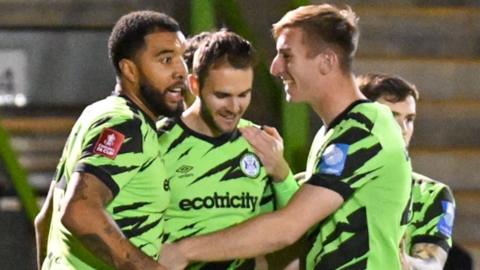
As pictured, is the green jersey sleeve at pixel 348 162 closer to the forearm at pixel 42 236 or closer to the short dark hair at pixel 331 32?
the short dark hair at pixel 331 32

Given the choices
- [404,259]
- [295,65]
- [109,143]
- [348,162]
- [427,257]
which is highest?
[295,65]

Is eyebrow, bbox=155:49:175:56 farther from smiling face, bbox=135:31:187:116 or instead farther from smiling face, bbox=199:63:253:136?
smiling face, bbox=199:63:253:136

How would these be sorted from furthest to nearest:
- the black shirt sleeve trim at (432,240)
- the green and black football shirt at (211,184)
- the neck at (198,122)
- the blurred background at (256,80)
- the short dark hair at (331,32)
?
the blurred background at (256,80) < the black shirt sleeve trim at (432,240) < the neck at (198,122) < the green and black football shirt at (211,184) < the short dark hair at (331,32)

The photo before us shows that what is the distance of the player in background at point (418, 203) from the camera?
5.89 metres

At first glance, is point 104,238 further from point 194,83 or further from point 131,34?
point 194,83

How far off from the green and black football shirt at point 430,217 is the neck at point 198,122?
1014 millimetres

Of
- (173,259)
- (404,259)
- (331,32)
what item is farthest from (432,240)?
(173,259)

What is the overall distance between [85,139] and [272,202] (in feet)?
2.74

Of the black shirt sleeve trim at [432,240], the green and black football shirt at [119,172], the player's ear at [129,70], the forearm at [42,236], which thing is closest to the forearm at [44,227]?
the forearm at [42,236]

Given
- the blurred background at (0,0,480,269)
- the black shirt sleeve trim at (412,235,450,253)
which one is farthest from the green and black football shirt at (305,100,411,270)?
the blurred background at (0,0,480,269)

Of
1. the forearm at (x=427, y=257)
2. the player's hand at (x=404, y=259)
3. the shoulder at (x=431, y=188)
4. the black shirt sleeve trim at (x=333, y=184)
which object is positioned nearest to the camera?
the black shirt sleeve trim at (x=333, y=184)

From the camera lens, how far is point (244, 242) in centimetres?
512

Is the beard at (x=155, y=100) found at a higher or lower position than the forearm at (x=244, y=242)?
higher

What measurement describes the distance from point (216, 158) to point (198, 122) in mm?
143
